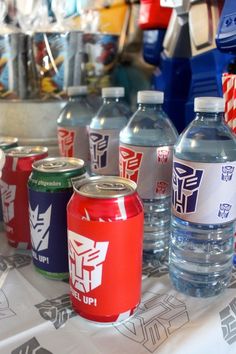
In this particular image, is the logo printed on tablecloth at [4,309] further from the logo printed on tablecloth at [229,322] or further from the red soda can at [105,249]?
the logo printed on tablecloth at [229,322]

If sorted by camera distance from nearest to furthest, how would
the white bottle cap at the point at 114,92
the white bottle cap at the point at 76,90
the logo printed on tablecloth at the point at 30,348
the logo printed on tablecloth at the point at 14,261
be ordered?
the logo printed on tablecloth at the point at 30,348 < the logo printed on tablecloth at the point at 14,261 < the white bottle cap at the point at 114,92 < the white bottle cap at the point at 76,90

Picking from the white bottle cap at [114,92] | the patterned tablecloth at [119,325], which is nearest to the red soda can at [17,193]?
the patterned tablecloth at [119,325]

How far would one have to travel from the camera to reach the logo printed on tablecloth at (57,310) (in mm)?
558

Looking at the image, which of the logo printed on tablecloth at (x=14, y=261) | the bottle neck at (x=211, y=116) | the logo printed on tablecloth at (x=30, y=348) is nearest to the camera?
the logo printed on tablecloth at (x=30, y=348)

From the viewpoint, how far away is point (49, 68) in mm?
1001

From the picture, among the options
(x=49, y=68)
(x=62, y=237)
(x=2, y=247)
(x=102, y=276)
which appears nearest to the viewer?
(x=102, y=276)

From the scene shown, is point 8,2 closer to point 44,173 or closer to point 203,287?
point 44,173

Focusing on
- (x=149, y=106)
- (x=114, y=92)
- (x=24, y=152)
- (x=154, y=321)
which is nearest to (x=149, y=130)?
(x=149, y=106)

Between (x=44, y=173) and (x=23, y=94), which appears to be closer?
(x=44, y=173)

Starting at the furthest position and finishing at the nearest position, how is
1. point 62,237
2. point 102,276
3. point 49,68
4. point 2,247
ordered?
1. point 49,68
2. point 2,247
3. point 62,237
4. point 102,276

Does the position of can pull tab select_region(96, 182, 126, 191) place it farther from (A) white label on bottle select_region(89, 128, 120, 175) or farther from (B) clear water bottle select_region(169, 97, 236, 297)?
(A) white label on bottle select_region(89, 128, 120, 175)

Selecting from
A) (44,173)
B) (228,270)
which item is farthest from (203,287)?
(44,173)

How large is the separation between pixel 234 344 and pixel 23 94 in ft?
2.69

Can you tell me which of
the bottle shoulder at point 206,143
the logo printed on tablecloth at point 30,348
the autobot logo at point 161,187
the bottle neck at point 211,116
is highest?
the bottle neck at point 211,116
